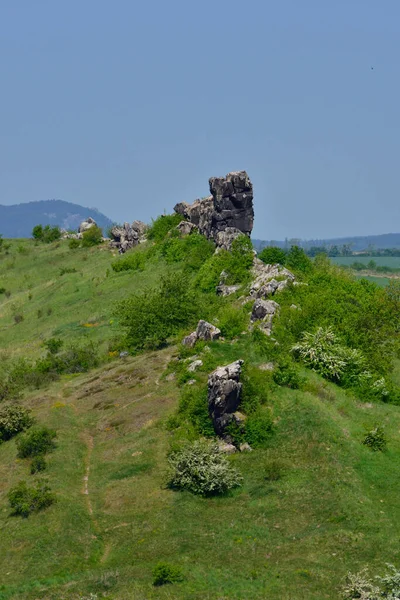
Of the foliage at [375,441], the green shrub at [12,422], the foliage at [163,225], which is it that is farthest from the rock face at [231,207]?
the foliage at [375,441]

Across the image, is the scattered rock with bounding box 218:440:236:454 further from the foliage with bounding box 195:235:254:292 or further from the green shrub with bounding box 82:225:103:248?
the green shrub with bounding box 82:225:103:248

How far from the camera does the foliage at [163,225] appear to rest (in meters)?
146

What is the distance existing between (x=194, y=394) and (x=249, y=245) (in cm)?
5467

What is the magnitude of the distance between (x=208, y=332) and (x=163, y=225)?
7465cm

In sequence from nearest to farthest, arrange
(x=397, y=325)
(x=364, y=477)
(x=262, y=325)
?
(x=364, y=477)
(x=262, y=325)
(x=397, y=325)

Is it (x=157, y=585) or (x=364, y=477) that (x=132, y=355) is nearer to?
(x=364, y=477)

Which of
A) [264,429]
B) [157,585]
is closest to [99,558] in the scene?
[157,585]

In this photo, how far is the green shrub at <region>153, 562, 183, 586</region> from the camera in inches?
1494

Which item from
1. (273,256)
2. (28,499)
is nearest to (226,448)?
(28,499)

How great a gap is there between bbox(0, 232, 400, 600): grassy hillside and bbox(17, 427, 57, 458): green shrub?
992 mm

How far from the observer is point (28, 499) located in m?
50.9

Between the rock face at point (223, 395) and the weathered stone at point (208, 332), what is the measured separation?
55.6 ft

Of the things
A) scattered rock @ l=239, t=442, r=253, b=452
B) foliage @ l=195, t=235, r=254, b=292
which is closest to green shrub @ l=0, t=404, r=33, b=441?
scattered rock @ l=239, t=442, r=253, b=452

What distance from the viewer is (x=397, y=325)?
86.9m
